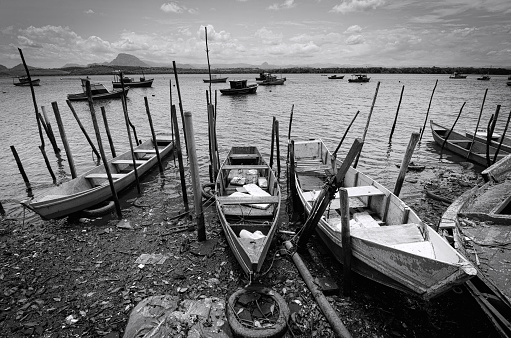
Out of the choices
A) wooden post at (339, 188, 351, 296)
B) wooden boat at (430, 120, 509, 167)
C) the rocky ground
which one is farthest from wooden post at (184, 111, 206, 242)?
wooden boat at (430, 120, 509, 167)

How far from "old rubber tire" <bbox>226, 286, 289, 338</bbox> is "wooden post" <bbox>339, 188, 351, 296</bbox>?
1.61 m

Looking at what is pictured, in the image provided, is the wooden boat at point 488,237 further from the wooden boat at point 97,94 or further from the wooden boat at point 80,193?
the wooden boat at point 97,94

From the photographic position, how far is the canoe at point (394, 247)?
4.42 metres

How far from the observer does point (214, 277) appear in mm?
6723

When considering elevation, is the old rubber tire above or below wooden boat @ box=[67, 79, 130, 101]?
below

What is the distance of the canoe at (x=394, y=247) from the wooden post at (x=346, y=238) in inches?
6.7

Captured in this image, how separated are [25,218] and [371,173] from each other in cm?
1572

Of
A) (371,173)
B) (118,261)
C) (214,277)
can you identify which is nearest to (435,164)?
(371,173)

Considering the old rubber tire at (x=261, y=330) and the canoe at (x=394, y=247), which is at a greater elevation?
the canoe at (x=394, y=247)

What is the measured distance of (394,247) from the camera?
16.5 feet

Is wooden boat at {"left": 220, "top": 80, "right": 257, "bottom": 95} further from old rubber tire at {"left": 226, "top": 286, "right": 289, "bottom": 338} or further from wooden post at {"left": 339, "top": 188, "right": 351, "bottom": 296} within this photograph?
old rubber tire at {"left": 226, "top": 286, "right": 289, "bottom": 338}

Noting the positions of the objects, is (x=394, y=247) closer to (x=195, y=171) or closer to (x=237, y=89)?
(x=195, y=171)

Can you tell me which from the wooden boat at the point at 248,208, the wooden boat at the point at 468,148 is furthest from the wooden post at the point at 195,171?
the wooden boat at the point at 468,148

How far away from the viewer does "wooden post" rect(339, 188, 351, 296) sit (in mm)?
5570
